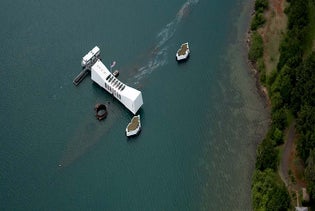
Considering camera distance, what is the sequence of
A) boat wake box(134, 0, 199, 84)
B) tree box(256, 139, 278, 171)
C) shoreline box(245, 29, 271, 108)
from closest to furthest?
tree box(256, 139, 278, 171) < shoreline box(245, 29, 271, 108) < boat wake box(134, 0, 199, 84)

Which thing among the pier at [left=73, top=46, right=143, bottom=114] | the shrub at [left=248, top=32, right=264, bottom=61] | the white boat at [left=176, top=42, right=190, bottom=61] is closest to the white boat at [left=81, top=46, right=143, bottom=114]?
the pier at [left=73, top=46, right=143, bottom=114]

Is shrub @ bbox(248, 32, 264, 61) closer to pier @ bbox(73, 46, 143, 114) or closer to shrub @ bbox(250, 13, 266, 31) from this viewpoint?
shrub @ bbox(250, 13, 266, 31)

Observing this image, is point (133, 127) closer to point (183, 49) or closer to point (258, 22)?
point (183, 49)

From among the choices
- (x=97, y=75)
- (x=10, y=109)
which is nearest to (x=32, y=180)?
(x=10, y=109)

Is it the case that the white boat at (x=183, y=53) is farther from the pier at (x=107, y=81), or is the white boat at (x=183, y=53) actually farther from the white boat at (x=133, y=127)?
the white boat at (x=133, y=127)

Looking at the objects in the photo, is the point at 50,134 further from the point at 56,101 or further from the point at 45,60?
the point at 45,60

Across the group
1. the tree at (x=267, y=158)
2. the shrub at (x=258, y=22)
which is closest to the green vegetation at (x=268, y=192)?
the tree at (x=267, y=158)
